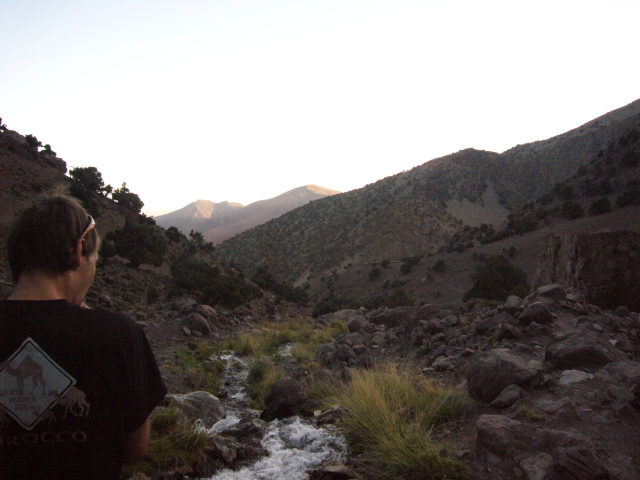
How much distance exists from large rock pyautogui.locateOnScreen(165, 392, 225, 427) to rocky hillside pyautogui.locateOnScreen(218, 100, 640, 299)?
32.9 m

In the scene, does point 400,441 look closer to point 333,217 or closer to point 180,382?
point 180,382

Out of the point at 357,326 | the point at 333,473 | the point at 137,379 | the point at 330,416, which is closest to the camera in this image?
the point at 137,379

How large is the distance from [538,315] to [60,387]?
785 cm

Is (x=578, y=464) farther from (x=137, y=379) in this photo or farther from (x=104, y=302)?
(x=104, y=302)

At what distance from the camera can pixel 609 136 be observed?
6025cm

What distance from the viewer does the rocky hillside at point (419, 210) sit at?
1927 inches

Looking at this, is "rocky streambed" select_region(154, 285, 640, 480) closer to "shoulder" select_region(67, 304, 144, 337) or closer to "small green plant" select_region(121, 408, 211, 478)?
"small green plant" select_region(121, 408, 211, 478)

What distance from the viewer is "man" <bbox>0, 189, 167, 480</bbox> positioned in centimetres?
160

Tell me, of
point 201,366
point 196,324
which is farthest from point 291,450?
point 196,324

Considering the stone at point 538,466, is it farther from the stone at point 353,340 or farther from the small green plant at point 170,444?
the stone at point 353,340

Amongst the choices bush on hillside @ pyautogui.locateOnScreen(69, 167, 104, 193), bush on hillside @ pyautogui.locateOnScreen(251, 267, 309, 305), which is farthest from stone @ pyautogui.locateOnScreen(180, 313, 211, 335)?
bush on hillside @ pyautogui.locateOnScreen(69, 167, 104, 193)

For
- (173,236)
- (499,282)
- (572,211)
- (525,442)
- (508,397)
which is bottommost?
(499,282)

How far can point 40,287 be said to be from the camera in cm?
179

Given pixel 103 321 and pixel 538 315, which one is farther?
pixel 538 315
